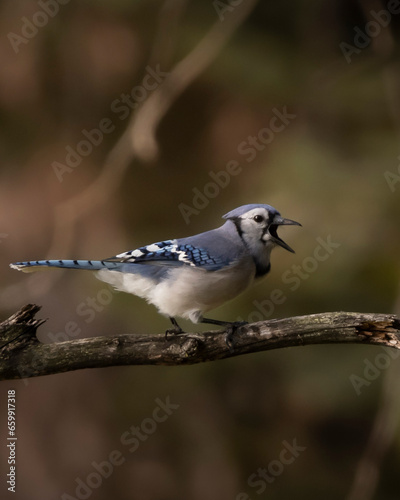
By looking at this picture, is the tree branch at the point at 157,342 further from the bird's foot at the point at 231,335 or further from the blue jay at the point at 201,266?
the blue jay at the point at 201,266

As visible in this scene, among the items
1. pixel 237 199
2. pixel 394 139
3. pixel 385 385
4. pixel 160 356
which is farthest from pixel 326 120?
pixel 160 356

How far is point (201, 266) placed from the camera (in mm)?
2848

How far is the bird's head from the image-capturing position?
2.83 m

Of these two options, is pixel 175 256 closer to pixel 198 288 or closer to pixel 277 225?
pixel 198 288

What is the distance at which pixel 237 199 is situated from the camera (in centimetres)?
455

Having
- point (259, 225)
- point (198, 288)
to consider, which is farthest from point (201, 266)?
point (259, 225)

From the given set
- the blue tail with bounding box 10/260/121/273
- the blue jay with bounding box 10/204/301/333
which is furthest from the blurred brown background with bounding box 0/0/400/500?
the blue tail with bounding box 10/260/121/273

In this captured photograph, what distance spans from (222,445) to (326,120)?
7.22 feet

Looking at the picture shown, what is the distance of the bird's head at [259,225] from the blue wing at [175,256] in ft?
0.58

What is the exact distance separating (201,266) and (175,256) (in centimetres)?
12

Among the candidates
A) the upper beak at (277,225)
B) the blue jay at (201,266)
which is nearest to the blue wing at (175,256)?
the blue jay at (201,266)

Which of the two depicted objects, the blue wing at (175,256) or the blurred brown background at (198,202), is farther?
the blurred brown background at (198,202)

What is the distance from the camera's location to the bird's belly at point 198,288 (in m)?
2.79

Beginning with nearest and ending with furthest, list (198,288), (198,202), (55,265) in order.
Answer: (55,265)
(198,288)
(198,202)
